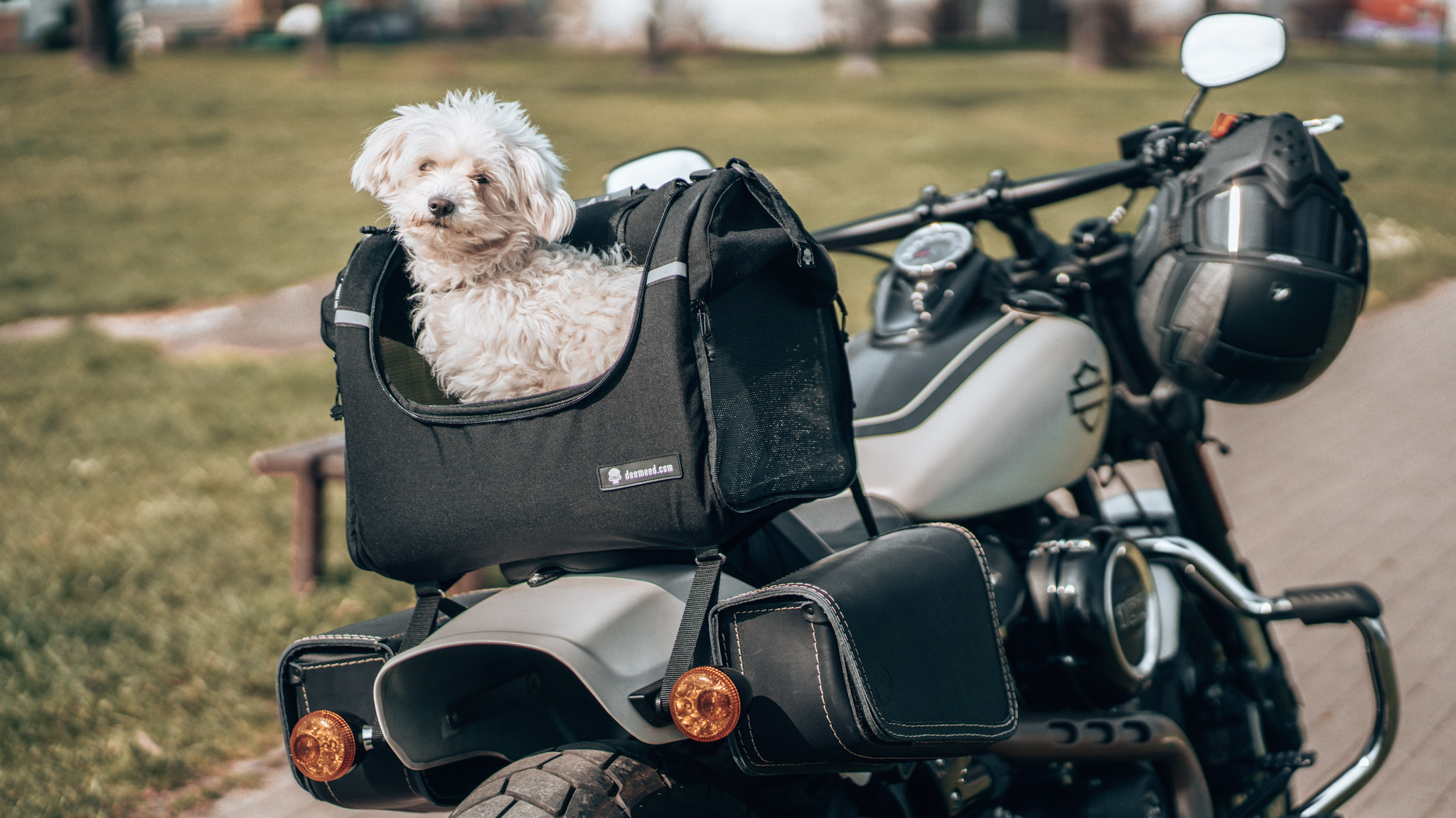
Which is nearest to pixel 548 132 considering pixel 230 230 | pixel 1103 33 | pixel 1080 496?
pixel 230 230

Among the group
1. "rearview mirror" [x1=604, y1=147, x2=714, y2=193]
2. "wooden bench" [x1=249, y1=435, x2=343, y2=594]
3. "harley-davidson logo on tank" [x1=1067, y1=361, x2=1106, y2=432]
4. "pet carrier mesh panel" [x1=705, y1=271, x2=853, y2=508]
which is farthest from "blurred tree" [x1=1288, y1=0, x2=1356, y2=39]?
"pet carrier mesh panel" [x1=705, y1=271, x2=853, y2=508]

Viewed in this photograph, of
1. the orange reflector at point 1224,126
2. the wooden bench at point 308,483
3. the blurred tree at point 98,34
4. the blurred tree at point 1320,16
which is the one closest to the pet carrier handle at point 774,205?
the orange reflector at point 1224,126

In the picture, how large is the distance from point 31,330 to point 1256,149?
31.3 feet

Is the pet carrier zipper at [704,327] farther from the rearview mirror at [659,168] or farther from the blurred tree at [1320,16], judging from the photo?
the blurred tree at [1320,16]

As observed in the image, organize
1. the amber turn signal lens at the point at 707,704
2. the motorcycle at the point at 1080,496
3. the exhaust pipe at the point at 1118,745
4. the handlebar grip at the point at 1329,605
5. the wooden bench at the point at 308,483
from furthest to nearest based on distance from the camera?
the wooden bench at the point at 308,483 → the handlebar grip at the point at 1329,605 → the exhaust pipe at the point at 1118,745 → the motorcycle at the point at 1080,496 → the amber turn signal lens at the point at 707,704

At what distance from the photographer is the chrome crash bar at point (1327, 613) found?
96.0 inches

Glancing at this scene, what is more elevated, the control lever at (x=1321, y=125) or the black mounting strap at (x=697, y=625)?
the control lever at (x=1321, y=125)

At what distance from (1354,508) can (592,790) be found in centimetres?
550

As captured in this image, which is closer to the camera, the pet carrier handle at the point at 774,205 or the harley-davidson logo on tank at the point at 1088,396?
the pet carrier handle at the point at 774,205

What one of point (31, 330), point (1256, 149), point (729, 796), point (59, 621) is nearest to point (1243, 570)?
point (1256, 149)

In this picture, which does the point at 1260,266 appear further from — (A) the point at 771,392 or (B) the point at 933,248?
(A) the point at 771,392

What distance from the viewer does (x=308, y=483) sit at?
441 centimetres

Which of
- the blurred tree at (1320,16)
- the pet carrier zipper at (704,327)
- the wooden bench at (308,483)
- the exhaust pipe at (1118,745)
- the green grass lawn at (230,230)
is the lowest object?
the blurred tree at (1320,16)

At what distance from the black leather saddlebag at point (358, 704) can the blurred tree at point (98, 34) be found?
89.1 feet
